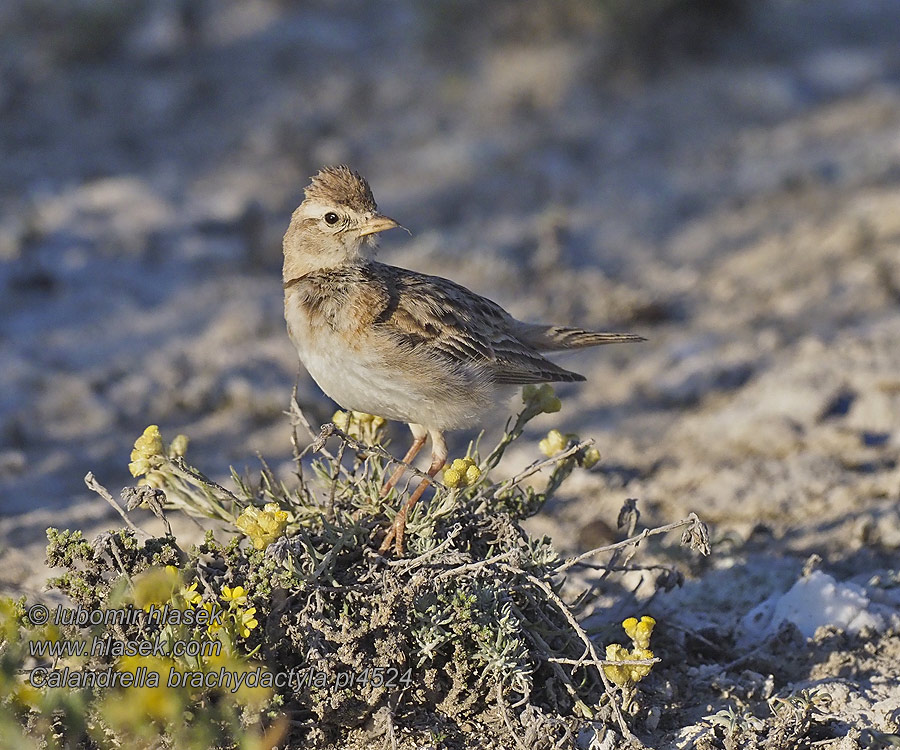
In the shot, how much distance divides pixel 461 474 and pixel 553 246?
530 centimetres

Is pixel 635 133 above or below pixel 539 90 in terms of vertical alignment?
below

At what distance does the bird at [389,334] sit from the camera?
4.54 m

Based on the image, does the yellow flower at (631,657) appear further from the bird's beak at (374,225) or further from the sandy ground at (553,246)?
the bird's beak at (374,225)

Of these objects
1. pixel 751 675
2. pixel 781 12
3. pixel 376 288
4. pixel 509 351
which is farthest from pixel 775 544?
pixel 781 12

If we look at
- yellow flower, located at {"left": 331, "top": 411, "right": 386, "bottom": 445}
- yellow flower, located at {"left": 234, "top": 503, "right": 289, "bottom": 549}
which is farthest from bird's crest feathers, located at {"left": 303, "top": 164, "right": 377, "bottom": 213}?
yellow flower, located at {"left": 234, "top": 503, "right": 289, "bottom": 549}

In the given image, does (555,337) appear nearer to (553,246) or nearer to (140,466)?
(140,466)

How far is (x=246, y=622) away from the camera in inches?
145

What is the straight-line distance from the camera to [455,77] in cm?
1164

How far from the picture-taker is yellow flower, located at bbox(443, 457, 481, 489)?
3918 mm

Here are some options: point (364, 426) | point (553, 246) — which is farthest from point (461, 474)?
point (553, 246)

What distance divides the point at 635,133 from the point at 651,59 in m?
1.36

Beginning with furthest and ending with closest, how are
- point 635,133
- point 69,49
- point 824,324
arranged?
point 69,49 < point 635,133 < point 824,324

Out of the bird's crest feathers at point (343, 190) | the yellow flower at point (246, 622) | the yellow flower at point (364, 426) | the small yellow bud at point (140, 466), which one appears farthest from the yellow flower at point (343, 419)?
the yellow flower at point (246, 622)

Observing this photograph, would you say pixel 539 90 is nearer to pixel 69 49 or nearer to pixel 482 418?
pixel 69 49
